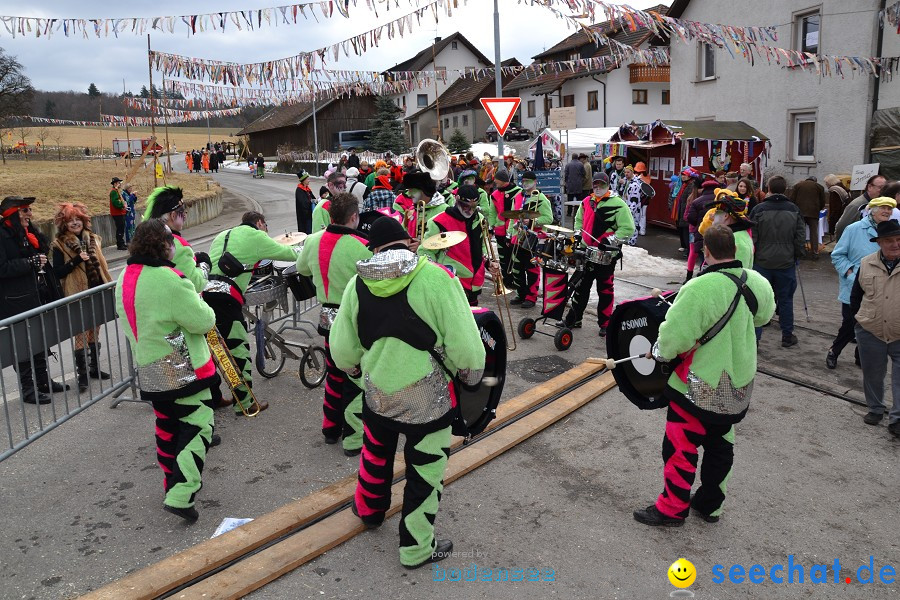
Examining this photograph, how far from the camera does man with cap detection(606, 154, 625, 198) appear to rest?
1852 centimetres

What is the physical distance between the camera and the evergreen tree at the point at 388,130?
47.7 meters

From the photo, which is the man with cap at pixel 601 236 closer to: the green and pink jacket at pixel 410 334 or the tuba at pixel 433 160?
the tuba at pixel 433 160

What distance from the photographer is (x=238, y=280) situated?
620cm

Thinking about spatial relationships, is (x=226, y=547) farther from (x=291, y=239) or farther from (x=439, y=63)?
→ (x=439, y=63)

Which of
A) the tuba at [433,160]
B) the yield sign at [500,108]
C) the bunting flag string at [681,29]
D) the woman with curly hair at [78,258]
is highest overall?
the bunting flag string at [681,29]

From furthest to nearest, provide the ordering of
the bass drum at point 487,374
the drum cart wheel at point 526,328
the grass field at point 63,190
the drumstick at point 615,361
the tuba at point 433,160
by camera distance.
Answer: the grass field at point 63,190
the tuba at point 433,160
the drum cart wheel at point 526,328
the drumstick at point 615,361
the bass drum at point 487,374

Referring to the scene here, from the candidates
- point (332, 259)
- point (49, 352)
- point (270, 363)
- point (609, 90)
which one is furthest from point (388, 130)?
point (332, 259)

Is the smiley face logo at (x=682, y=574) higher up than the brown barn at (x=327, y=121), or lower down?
lower down

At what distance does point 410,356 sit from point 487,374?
2.49 feet

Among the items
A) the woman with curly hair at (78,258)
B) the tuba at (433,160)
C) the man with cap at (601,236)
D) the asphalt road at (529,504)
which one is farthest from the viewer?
the tuba at (433,160)

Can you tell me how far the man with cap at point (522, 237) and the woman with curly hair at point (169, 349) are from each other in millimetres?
5614

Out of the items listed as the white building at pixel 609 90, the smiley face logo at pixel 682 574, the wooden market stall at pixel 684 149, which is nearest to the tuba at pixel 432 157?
the smiley face logo at pixel 682 574

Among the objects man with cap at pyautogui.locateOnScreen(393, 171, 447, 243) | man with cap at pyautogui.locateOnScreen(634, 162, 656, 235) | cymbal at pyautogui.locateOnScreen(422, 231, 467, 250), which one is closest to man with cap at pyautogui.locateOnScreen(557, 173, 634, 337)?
man with cap at pyautogui.locateOnScreen(393, 171, 447, 243)

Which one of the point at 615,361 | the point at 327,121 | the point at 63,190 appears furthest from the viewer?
the point at 327,121
